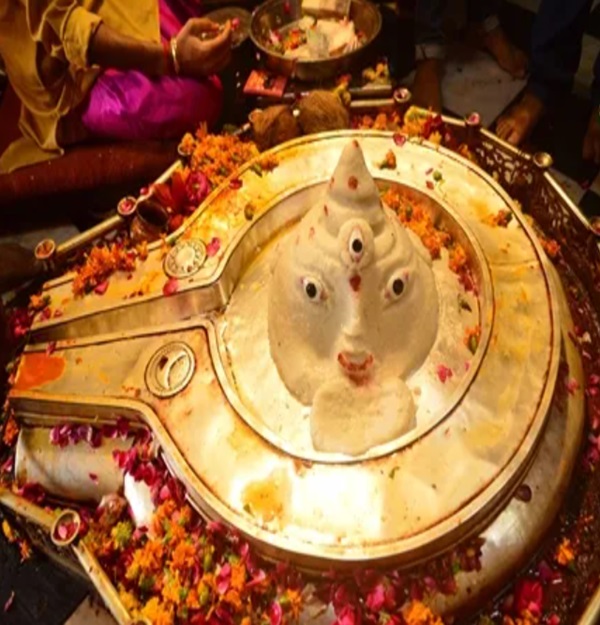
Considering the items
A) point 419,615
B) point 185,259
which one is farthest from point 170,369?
point 419,615

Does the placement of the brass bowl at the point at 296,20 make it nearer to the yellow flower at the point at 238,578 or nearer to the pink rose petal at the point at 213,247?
the pink rose petal at the point at 213,247

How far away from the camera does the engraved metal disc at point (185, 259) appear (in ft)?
7.40

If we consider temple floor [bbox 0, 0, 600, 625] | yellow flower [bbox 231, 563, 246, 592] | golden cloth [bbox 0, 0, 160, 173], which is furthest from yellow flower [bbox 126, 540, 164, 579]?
golden cloth [bbox 0, 0, 160, 173]

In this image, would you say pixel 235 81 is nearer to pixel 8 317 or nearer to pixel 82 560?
pixel 8 317

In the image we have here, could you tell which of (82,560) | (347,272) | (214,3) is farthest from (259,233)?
(214,3)

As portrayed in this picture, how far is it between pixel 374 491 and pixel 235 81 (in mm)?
2259

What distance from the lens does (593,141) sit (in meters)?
3.09

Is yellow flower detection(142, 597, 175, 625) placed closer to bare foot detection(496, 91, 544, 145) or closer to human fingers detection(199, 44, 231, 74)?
human fingers detection(199, 44, 231, 74)

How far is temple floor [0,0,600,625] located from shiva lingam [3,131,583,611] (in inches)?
14.6

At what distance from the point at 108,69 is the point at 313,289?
63.1 inches

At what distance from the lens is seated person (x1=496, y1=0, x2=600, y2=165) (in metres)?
2.97

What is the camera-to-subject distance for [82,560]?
1.90 m

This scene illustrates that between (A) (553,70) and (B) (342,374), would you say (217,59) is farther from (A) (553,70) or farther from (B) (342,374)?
(B) (342,374)

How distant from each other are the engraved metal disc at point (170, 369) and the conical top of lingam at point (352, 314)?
0.83 ft
